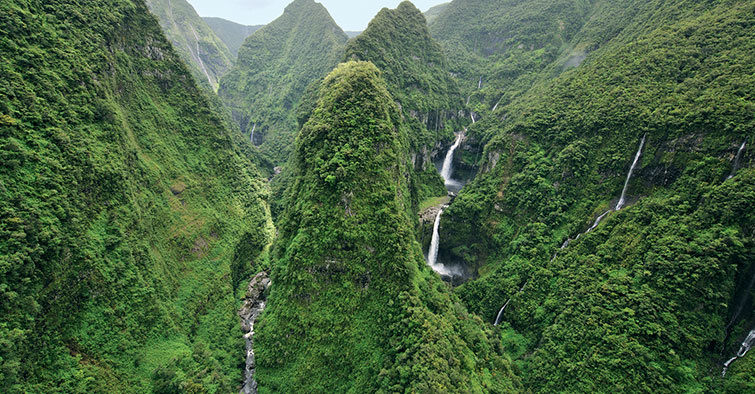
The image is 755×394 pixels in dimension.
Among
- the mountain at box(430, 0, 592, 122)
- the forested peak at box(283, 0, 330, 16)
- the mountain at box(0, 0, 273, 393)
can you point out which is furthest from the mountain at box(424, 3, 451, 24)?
the mountain at box(0, 0, 273, 393)

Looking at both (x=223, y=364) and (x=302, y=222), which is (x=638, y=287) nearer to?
(x=302, y=222)

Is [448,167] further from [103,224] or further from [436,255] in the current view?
[103,224]

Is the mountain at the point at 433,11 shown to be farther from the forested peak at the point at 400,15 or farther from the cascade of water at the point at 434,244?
the cascade of water at the point at 434,244

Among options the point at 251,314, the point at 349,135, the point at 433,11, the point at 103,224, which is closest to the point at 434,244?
the point at 349,135

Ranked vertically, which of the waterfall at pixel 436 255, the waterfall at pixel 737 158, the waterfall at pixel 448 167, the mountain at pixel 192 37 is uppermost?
the mountain at pixel 192 37

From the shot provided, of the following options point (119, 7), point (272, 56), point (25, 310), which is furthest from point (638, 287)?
point (272, 56)

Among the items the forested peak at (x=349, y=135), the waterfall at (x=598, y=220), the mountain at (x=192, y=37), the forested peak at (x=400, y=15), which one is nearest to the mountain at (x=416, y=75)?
the forested peak at (x=400, y=15)
